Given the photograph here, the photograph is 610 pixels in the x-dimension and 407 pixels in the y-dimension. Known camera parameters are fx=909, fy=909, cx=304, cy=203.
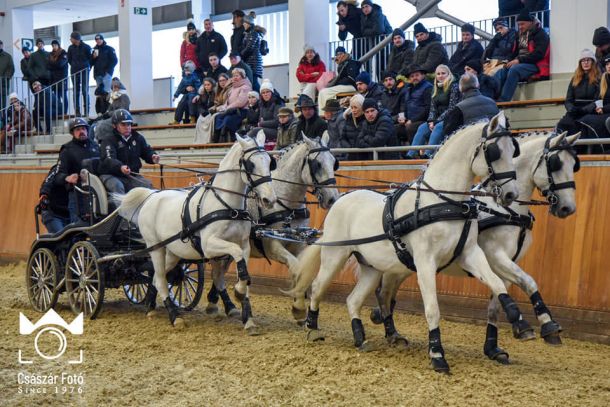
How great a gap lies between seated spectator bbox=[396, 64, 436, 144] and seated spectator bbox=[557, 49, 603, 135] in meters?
2.18

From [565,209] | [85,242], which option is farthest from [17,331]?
[565,209]

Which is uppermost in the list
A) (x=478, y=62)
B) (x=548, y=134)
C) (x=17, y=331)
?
(x=478, y=62)

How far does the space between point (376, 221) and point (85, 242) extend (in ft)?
12.2

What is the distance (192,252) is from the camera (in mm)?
9109

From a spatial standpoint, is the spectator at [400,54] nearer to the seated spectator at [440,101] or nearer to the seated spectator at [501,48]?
the seated spectator at [501,48]

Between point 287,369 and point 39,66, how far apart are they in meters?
15.7

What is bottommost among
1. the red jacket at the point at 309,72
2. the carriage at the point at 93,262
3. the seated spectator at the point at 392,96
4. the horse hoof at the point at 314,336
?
the horse hoof at the point at 314,336

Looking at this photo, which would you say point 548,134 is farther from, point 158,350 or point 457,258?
point 158,350

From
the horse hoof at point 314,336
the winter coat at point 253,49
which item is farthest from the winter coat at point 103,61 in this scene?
the horse hoof at point 314,336

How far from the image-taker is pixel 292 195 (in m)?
9.56

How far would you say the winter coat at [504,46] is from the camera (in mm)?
12359

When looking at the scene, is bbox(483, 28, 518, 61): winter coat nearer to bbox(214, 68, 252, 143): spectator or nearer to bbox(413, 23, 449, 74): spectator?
bbox(413, 23, 449, 74): spectator

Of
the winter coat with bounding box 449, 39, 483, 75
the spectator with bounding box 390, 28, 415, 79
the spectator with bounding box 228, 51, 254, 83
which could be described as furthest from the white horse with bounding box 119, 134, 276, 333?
the spectator with bounding box 228, 51, 254, 83

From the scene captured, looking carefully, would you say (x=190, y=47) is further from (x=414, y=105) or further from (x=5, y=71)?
(x=414, y=105)
